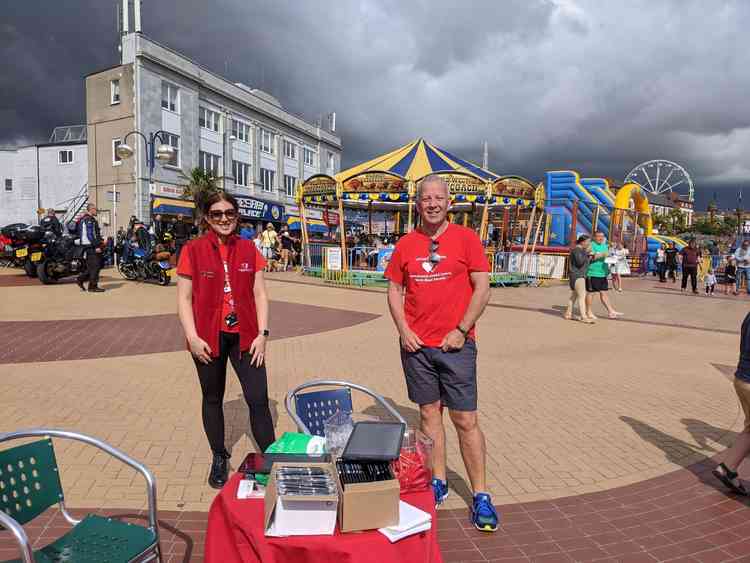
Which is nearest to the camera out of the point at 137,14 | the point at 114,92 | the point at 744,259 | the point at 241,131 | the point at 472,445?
the point at 472,445

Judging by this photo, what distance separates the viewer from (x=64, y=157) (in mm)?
38438

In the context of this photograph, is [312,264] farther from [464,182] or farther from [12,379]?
[12,379]

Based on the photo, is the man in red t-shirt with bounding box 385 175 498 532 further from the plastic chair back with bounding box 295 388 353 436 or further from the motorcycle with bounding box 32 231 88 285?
the motorcycle with bounding box 32 231 88 285

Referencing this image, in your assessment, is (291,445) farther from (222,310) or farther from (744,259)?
(744,259)

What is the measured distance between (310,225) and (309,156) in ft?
32.6

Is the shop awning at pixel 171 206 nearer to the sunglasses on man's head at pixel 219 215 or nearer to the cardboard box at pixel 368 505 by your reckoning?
the sunglasses on man's head at pixel 219 215

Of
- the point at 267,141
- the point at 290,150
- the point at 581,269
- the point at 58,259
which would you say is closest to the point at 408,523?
the point at 581,269

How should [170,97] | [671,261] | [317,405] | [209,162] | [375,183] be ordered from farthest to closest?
[209,162] → [170,97] → [671,261] → [375,183] → [317,405]

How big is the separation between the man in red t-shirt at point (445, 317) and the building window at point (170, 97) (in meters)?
32.3

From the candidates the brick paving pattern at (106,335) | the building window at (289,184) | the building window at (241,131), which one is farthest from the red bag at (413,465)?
the building window at (289,184)

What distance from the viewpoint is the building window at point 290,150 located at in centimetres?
4381

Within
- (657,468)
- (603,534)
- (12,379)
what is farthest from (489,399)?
(12,379)

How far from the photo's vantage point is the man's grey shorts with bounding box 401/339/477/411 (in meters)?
2.97

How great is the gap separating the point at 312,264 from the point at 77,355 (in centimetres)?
1316
